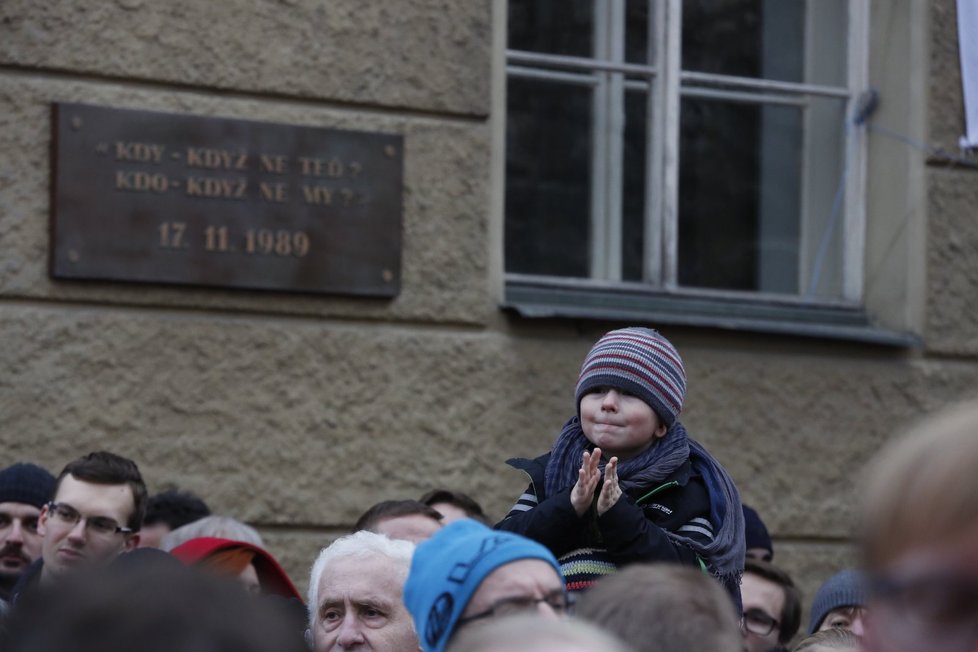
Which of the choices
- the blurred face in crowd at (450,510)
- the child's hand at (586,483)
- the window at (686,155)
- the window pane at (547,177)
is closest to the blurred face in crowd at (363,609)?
the child's hand at (586,483)

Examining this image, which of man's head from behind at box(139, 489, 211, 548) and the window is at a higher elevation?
the window

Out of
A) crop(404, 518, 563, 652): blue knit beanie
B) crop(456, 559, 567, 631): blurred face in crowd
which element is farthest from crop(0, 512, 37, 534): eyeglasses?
crop(456, 559, 567, 631): blurred face in crowd

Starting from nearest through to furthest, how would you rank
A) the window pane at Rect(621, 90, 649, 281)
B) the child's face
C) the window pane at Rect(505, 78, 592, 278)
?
1. the child's face
2. the window pane at Rect(505, 78, 592, 278)
3. the window pane at Rect(621, 90, 649, 281)

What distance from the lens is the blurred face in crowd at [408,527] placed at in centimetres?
444

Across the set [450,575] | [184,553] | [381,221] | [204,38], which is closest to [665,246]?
[381,221]

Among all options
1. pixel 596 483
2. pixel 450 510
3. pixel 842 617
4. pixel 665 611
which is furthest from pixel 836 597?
pixel 665 611

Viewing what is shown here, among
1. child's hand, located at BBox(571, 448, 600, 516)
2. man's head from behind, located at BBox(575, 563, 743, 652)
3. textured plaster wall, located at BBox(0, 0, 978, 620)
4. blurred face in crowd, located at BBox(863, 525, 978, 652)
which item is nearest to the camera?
blurred face in crowd, located at BBox(863, 525, 978, 652)

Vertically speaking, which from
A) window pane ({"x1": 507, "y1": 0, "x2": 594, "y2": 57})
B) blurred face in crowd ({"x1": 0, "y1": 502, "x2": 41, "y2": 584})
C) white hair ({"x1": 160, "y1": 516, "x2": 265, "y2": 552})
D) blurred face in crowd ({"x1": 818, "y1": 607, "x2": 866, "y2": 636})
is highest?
window pane ({"x1": 507, "y1": 0, "x2": 594, "y2": 57})

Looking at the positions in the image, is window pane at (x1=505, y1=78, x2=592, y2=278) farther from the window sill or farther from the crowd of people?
the crowd of people

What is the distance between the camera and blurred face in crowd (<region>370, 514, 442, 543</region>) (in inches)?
175

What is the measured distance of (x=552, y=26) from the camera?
6.49 meters

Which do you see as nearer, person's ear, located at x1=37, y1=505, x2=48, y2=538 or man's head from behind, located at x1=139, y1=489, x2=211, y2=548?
person's ear, located at x1=37, y1=505, x2=48, y2=538

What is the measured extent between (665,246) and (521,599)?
13.3ft

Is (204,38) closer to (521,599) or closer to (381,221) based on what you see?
(381,221)
